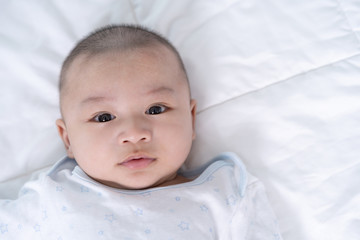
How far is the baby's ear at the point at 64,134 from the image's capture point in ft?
3.99

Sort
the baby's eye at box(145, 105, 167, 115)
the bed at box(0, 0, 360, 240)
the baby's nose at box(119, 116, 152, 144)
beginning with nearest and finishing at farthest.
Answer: the baby's nose at box(119, 116, 152, 144)
the baby's eye at box(145, 105, 167, 115)
the bed at box(0, 0, 360, 240)

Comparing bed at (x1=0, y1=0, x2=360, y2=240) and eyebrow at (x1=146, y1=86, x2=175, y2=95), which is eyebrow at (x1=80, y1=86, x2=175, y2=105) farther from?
bed at (x1=0, y1=0, x2=360, y2=240)

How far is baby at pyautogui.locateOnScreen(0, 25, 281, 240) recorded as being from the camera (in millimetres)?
1076

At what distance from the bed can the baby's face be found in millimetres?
209

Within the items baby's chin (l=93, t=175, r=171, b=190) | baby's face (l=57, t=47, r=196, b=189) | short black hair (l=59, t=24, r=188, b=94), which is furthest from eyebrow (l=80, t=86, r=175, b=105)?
baby's chin (l=93, t=175, r=171, b=190)

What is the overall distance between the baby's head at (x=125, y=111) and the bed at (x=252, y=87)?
0.19 meters

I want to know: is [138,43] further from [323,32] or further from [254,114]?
[323,32]

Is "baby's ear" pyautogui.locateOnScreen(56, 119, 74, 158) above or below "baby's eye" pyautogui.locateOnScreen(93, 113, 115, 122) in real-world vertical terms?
below

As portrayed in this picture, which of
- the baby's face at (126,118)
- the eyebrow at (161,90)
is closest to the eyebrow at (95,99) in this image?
the baby's face at (126,118)

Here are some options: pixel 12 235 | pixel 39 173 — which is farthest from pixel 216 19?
pixel 12 235

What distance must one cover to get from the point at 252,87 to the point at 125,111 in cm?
47

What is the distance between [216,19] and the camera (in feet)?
4.58

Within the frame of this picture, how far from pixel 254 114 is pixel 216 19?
13.9 inches

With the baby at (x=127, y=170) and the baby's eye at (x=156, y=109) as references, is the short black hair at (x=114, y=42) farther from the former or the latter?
the baby's eye at (x=156, y=109)
